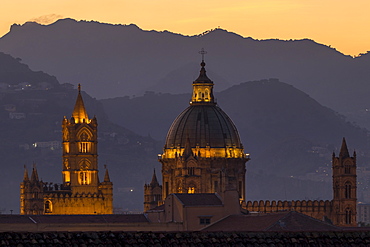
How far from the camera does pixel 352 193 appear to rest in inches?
7544

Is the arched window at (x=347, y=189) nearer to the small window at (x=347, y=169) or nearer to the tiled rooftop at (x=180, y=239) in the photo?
the small window at (x=347, y=169)

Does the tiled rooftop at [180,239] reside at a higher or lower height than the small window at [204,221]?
lower

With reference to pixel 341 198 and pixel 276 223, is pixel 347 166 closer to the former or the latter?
pixel 341 198

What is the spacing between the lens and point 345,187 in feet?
627

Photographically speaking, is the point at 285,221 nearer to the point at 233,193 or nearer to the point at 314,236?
the point at 233,193

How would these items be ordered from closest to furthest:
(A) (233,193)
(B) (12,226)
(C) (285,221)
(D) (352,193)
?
(C) (285,221) < (B) (12,226) < (A) (233,193) < (D) (352,193)

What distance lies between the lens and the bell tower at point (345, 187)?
19075 cm

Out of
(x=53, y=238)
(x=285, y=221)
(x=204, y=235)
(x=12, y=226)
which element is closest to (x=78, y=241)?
(x=53, y=238)

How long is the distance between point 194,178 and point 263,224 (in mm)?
57650

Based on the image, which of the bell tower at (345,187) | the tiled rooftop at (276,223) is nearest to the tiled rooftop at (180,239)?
the tiled rooftop at (276,223)

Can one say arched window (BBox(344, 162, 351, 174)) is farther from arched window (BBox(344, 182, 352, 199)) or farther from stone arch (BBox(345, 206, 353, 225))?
stone arch (BBox(345, 206, 353, 225))

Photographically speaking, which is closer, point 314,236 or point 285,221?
point 314,236

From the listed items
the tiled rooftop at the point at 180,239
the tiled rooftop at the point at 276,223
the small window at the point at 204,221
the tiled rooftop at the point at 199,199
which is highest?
the tiled rooftop at the point at 199,199

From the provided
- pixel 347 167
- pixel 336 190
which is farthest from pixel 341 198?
pixel 347 167
